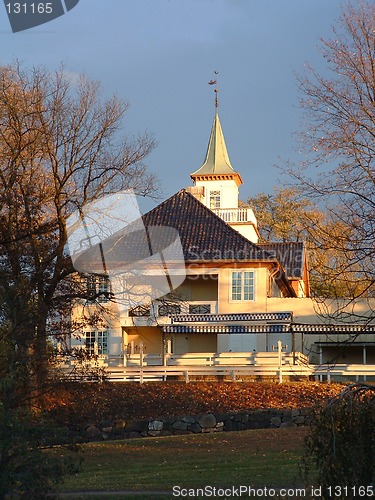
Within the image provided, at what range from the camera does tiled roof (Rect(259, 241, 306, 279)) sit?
54.7 meters

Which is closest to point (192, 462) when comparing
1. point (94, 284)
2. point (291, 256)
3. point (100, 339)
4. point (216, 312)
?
point (94, 284)

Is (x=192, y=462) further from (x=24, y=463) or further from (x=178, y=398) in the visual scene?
(x=178, y=398)

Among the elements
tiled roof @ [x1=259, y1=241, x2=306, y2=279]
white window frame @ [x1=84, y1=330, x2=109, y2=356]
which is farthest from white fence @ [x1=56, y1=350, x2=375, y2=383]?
tiled roof @ [x1=259, y1=241, x2=306, y2=279]

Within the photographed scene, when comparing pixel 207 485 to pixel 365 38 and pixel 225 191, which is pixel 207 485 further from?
pixel 225 191

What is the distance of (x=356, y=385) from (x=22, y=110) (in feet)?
68.9

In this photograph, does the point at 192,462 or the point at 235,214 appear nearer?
the point at 192,462

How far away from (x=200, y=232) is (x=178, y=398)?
1515 centimetres

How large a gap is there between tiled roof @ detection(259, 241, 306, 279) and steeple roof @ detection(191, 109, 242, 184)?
619 cm

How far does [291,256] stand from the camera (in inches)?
2162

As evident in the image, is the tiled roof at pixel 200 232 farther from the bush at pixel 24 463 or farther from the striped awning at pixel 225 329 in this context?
the bush at pixel 24 463

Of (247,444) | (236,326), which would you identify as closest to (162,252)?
(236,326)

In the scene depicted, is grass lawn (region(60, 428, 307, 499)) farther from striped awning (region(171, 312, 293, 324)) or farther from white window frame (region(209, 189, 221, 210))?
white window frame (region(209, 189, 221, 210))

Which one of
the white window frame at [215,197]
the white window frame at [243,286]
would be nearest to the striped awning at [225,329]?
the white window frame at [243,286]

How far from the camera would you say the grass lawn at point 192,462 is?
18047 mm
